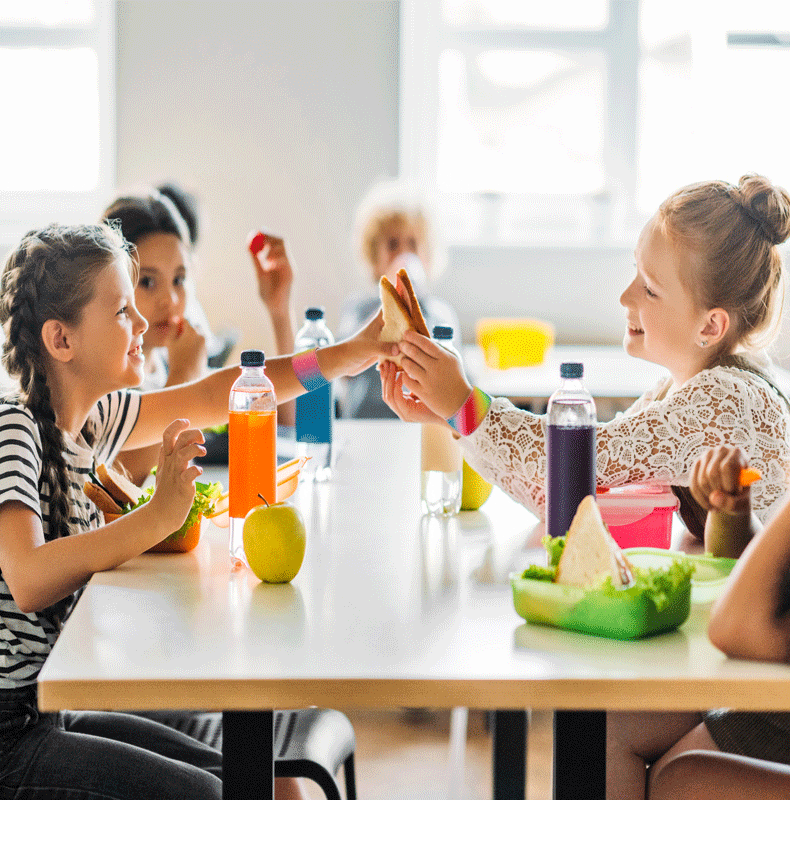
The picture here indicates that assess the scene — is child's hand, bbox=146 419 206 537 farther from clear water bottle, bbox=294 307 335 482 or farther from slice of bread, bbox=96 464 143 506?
clear water bottle, bbox=294 307 335 482

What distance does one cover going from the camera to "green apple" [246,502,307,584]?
1.04 metres

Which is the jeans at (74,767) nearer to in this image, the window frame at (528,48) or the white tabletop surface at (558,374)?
the white tabletop surface at (558,374)

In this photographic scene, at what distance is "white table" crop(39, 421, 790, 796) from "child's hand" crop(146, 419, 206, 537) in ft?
0.22

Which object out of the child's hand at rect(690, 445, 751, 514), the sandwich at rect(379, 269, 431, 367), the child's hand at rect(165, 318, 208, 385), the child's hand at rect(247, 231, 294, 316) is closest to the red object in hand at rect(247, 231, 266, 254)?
the child's hand at rect(247, 231, 294, 316)

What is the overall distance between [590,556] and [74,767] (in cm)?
57

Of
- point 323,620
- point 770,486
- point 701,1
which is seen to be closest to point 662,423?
point 770,486

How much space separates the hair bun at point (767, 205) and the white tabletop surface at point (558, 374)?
1.25m

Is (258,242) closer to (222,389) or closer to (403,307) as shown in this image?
(222,389)

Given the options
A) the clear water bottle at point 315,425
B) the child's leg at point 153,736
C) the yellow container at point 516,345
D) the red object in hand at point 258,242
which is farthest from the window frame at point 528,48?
the child's leg at point 153,736

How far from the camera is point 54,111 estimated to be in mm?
3895

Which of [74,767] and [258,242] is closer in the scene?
[74,767]

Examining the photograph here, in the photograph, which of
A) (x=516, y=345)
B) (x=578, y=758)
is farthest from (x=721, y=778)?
(x=516, y=345)

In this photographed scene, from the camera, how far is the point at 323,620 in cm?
94

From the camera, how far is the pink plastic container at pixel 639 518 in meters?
1.18
